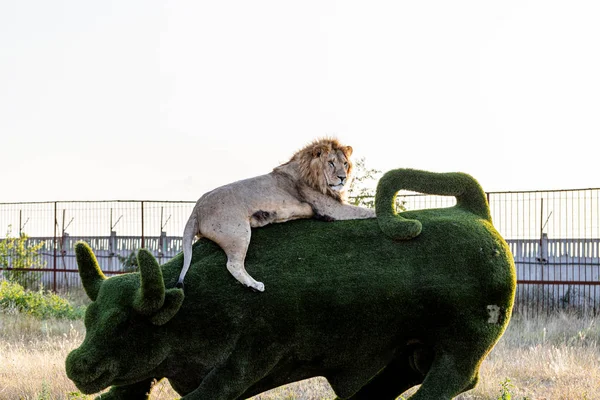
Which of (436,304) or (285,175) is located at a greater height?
(285,175)

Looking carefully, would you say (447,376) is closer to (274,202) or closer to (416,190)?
(416,190)

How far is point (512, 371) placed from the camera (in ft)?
32.4

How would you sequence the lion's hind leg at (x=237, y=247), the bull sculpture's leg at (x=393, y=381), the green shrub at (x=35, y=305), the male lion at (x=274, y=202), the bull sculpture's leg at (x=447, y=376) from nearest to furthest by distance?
the lion's hind leg at (x=237, y=247) → the male lion at (x=274, y=202) → the bull sculpture's leg at (x=447, y=376) → the bull sculpture's leg at (x=393, y=381) → the green shrub at (x=35, y=305)

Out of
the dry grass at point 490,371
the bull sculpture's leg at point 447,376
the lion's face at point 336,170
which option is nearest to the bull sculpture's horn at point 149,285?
the lion's face at point 336,170

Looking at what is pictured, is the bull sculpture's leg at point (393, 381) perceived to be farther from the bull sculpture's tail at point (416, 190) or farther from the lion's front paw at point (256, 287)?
the lion's front paw at point (256, 287)

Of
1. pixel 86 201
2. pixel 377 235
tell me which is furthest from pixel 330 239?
pixel 86 201

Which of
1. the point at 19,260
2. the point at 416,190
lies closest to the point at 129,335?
the point at 416,190

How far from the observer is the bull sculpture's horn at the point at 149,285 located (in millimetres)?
4426

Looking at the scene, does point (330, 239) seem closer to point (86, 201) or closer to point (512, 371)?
point (512, 371)

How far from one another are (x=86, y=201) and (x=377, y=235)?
688 inches

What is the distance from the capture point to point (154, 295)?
4.46 m

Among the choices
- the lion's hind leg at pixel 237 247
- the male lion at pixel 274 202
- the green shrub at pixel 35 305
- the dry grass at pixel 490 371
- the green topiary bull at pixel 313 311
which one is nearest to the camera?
the green topiary bull at pixel 313 311

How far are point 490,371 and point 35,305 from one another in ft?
34.0

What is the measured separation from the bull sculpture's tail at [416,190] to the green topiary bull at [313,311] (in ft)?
0.05
